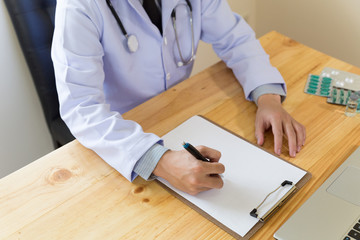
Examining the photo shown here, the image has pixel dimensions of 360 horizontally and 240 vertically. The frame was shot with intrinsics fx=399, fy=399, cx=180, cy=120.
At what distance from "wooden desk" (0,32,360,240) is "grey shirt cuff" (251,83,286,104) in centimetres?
2

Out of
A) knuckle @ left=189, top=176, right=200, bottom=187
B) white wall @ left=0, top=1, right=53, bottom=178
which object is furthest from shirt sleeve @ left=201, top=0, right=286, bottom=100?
white wall @ left=0, top=1, right=53, bottom=178

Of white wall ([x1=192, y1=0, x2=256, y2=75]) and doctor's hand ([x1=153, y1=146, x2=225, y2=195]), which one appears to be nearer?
doctor's hand ([x1=153, y1=146, x2=225, y2=195])

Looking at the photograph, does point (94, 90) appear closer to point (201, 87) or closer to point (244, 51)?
point (201, 87)

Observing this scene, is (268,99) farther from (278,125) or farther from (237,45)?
(237,45)

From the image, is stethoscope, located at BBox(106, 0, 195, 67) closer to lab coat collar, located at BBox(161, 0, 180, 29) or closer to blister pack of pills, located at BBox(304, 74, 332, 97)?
lab coat collar, located at BBox(161, 0, 180, 29)

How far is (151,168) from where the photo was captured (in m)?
0.83

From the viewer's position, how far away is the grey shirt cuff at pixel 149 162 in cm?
83

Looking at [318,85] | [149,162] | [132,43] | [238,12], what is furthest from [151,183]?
[238,12]

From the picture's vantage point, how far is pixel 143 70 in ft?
3.76

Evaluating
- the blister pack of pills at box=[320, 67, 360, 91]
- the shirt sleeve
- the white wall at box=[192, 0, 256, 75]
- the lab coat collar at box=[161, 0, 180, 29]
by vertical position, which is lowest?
the white wall at box=[192, 0, 256, 75]

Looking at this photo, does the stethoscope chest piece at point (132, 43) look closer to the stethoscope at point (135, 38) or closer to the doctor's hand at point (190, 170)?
the stethoscope at point (135, 38)

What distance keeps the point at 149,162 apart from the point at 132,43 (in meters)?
0.37

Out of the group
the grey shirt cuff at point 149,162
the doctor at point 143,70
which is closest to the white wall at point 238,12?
the doctor at point 143,70

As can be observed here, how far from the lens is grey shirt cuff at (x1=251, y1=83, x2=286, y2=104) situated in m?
1.05
